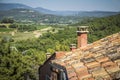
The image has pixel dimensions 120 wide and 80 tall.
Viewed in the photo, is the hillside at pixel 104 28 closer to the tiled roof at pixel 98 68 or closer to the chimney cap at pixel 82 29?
the chimney cap at pixel 82 29

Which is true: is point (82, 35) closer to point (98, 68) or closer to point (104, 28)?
point (98, 68)

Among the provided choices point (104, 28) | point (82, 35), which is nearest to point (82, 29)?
point (82, 35)

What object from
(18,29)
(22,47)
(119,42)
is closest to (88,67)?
(119,42)

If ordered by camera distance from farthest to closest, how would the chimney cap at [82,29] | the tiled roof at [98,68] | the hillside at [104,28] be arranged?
the hillside at [104,28], the chimney cap at [82,29], the tiled roof at [98,68]

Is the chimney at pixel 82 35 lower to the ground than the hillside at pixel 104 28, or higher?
higher

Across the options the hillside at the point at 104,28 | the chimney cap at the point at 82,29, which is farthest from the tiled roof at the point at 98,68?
the hillside at the point at 104,28

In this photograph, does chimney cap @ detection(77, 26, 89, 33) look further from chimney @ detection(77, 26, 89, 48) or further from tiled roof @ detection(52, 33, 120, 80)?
tiled roof @ detection(52, 33, 120, 80)

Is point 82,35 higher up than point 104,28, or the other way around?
point 82,35

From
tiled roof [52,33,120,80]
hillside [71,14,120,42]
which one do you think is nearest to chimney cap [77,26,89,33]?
tiled roof [52,33,120,80]

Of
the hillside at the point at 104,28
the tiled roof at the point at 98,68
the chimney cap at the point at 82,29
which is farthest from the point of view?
the hillside at the point at 104,28

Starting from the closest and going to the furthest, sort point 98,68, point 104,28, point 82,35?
point 98,68, point 82,35, point 104,28

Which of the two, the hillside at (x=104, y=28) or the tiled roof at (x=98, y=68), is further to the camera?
the hillside at (x=104, y=28)
